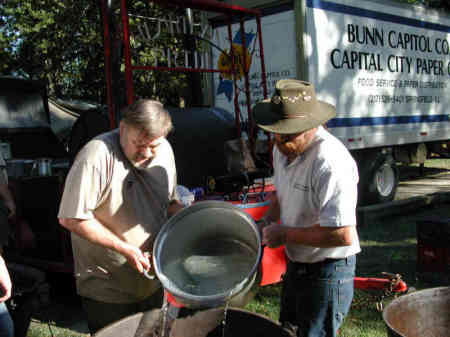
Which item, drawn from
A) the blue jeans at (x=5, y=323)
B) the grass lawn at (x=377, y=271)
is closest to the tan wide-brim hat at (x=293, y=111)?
the grass lawn at (x=377, y=271)

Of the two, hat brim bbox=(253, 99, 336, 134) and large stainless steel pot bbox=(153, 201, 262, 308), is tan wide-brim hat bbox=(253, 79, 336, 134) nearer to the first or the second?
hat brim bbox=(253, 99, 336, 134)

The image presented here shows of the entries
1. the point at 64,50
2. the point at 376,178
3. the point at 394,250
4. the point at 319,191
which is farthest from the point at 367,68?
the point at 64,50

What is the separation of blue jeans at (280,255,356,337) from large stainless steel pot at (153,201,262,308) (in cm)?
25

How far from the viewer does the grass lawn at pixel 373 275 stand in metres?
3.69

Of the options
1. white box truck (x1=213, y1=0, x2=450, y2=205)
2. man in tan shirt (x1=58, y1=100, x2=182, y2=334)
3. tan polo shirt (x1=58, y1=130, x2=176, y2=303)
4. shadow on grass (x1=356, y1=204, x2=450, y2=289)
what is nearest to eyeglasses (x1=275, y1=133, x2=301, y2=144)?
man in tan shirt (x1=58, y1=100, x2=182, y2=334)

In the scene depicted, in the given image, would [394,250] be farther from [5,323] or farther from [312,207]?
[5,323]

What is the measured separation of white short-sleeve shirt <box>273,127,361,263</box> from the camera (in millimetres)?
1849

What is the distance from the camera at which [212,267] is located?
2152mm

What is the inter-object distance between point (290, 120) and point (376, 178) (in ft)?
20.1

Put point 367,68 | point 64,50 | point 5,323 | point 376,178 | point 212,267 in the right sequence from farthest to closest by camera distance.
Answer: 1. point 64,50
2. point 376,178
3. point 367,68
4. point 5,323
5. point 212,267

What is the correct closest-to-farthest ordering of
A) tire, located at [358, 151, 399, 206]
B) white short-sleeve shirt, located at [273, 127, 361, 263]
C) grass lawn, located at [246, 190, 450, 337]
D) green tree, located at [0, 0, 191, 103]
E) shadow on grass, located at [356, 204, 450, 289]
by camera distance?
white short-sleeve shirt, located at [273, 127, 361, 263]
grass lawn, located at [246, 190, 450, 337]
shadow on grass, located at [356, 204, 450, 289]
tire, located at [358, 151, 399, 206]
green tree, located at [0, 0, 191, 103]

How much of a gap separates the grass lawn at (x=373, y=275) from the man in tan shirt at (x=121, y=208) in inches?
37.7

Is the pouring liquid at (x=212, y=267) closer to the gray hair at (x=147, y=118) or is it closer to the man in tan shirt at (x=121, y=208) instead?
the man in tan shirt at (x=121, y=208)

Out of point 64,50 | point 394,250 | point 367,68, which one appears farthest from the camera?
point 64,50
